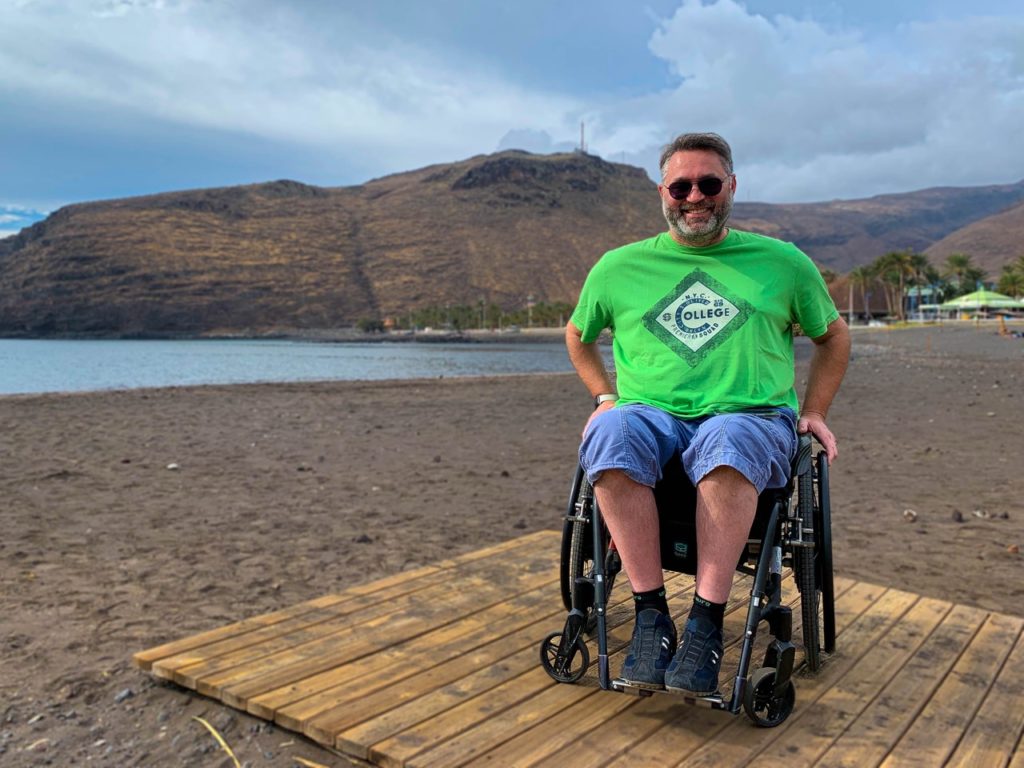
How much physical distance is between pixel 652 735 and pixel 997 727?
958 millimetres

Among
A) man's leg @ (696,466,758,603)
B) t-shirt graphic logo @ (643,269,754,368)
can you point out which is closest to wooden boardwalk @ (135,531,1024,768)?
man's leg @ (696,466,758,603)

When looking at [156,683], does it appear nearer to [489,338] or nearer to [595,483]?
[595,483]

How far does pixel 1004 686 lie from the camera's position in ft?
8.21

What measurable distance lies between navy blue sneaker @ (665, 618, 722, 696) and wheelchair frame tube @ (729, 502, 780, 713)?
0.19 feet

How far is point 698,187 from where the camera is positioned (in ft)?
8.44

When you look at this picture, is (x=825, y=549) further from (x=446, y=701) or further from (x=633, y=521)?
(x=446, y=701)

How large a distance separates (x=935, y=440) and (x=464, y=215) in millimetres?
170285

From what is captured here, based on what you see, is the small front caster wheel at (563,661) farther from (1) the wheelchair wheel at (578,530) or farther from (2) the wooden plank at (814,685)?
(2) the wooden plank at (814,685)

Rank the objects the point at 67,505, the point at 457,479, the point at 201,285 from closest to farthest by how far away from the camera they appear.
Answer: the point at 67,505, the point at 457,479, the point at 201,285

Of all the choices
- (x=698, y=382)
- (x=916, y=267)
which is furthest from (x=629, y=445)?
(x=916, y=267)

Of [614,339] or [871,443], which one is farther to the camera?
[871,443]

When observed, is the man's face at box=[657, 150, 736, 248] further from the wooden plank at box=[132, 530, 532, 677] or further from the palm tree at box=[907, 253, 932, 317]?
the palm tree at box=[907, 253, 932, 317]

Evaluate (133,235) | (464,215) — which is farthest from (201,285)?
(464,215)

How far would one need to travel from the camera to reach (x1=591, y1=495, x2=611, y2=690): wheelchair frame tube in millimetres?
2289
